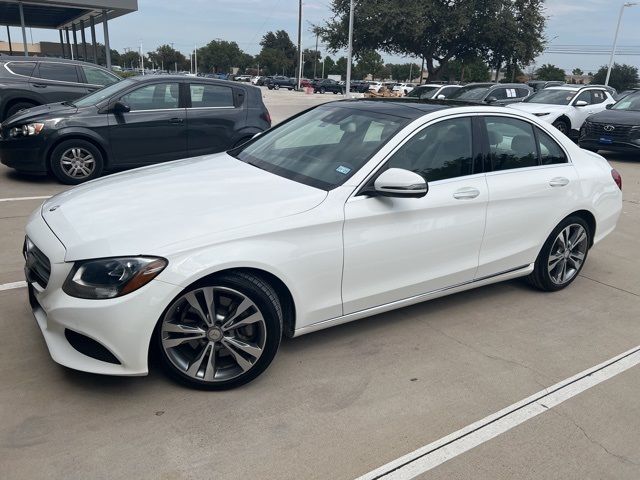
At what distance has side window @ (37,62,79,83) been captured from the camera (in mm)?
10680

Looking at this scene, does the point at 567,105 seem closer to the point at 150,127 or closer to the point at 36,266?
the point at 150,127

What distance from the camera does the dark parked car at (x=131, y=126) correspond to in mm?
7324

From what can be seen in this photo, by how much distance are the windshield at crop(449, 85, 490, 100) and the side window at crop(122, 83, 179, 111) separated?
395 inches

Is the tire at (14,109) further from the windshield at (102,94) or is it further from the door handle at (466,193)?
the door handle at (466,193)

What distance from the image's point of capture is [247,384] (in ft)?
10.3

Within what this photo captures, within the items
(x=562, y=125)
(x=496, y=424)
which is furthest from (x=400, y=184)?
(x=562, y=125)

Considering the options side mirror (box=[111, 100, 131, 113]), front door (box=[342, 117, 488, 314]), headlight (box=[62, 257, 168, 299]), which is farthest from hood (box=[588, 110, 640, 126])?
headlight (box=[62, 257, 168, 299])

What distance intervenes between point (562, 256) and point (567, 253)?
66mm

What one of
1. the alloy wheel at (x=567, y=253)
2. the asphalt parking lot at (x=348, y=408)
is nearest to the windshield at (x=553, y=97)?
the alloy wheel at (x=567, y=253)

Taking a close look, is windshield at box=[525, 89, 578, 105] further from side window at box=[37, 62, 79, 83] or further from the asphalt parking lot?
the asphalt parking lot

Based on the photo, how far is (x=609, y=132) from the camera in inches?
476

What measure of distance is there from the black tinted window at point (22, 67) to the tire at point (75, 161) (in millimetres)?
4181

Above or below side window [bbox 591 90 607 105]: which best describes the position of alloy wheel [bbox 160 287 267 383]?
below

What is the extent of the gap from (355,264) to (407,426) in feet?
3.20
